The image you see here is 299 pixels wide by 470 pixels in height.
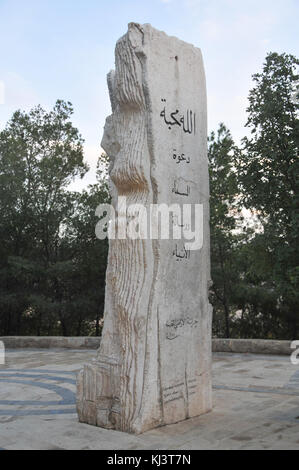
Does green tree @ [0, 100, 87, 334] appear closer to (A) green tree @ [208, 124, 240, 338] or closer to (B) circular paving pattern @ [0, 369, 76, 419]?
(A) green tree @ [208, 124, 240, 338]

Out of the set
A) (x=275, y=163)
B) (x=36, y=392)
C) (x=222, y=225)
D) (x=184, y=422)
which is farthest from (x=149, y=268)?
(x=222, y=225)

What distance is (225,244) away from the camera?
1516 centimetres

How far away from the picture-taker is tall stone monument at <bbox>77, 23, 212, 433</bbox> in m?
4.23

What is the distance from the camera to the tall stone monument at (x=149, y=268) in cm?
423

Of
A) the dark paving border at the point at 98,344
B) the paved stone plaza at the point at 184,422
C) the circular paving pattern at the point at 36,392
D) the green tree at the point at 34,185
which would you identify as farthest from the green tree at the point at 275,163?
the green tree at the point at 34,185

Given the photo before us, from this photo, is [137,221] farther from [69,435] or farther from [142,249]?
[69,435]

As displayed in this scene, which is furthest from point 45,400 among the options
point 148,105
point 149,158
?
point 148,105

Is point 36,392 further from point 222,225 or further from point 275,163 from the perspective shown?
point 222,225

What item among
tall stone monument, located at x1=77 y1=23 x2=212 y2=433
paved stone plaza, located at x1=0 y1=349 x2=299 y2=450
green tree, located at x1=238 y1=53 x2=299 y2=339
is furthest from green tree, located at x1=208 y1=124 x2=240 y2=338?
tall stone monument, located at x1=77 y1=23 x2=212 y2=433

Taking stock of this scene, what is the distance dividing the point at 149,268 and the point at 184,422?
4.92ft

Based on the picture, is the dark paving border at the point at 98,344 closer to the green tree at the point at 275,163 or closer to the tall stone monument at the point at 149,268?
the green tree at the point at 275,163

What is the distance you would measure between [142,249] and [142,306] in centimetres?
51

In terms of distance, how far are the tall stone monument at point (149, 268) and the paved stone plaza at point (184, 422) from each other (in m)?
0.25

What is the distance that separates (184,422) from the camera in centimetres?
449
